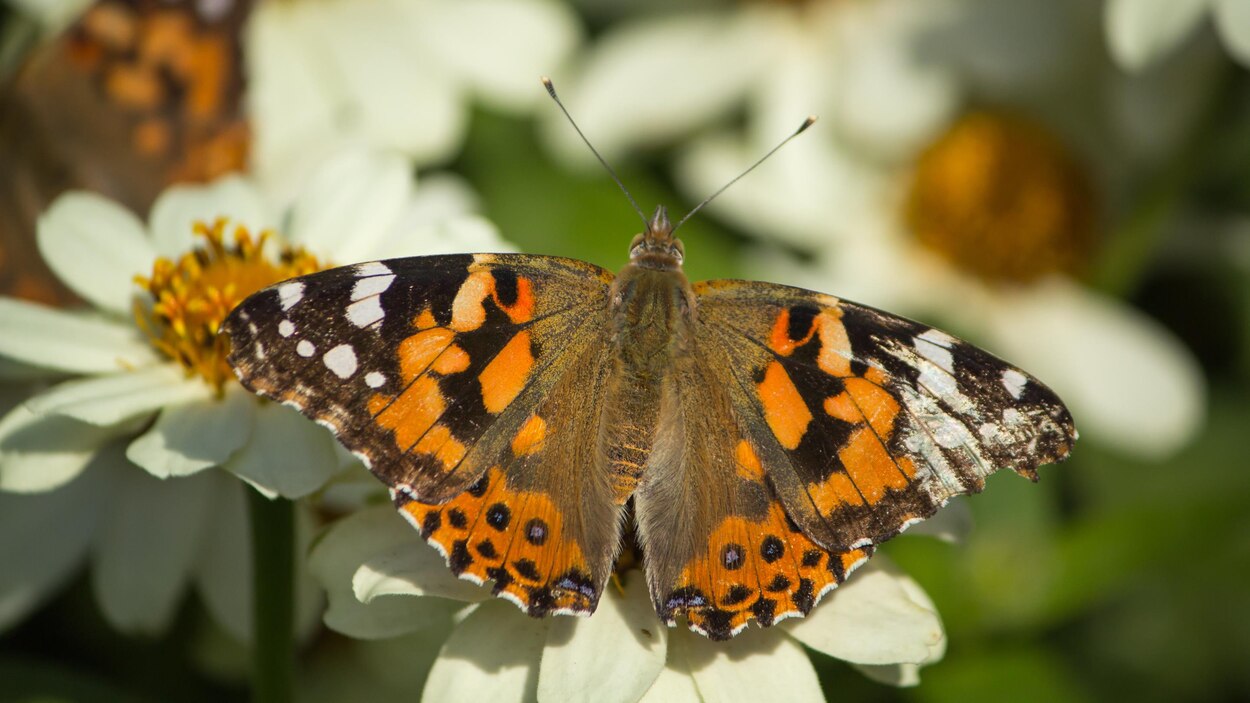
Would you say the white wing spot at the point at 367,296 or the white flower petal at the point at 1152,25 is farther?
the white flower petal at the point at 1152,25

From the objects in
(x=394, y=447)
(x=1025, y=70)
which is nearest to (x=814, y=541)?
(x=394, y=447)

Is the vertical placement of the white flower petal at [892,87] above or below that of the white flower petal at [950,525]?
above

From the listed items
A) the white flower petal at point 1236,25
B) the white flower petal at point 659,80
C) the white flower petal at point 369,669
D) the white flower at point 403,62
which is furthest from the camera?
the white flower petal at point 659,80

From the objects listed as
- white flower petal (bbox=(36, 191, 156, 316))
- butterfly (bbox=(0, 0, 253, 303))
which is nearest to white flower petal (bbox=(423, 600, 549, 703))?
white flower petal (bbox=(36, 191, 156, 316))

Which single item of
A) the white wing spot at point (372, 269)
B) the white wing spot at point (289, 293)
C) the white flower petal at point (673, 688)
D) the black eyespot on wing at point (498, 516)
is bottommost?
the white flower petal at point (673, 688)

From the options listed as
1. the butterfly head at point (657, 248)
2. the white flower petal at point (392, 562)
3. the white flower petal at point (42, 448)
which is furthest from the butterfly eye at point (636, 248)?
the white flower petal at point (42, 448)

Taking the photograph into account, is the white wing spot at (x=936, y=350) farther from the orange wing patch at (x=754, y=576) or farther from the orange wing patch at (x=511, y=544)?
the orange wing patch at (x=511, y=544)

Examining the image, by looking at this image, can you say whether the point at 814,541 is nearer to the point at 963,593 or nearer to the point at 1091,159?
the point at 963,593
